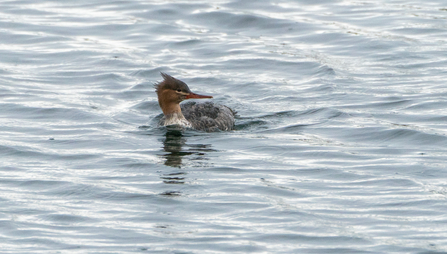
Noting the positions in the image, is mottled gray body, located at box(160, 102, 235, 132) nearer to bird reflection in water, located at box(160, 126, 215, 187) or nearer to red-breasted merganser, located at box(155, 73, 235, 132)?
red-breasted merganser, located at box(155, 73, 235, 132)

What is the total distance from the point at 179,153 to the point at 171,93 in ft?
5.28

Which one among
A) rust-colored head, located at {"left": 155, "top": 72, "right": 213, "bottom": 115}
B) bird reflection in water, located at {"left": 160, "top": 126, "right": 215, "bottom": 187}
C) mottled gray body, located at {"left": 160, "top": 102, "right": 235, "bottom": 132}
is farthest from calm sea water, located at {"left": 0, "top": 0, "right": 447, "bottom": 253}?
rust-colored head, located at {"left": 155, "top": 72, "right": 213, "bottom": 115}

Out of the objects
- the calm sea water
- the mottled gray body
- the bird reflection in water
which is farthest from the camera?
the mottled gray body

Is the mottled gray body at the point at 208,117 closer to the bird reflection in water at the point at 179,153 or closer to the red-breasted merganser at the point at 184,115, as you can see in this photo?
the red-breasted merganser at the point at 184,115

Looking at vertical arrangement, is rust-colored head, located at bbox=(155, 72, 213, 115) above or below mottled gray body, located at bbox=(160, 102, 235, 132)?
above

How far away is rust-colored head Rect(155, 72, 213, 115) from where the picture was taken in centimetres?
1163

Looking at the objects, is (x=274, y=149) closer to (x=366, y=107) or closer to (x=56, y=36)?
(x=366, y=107)

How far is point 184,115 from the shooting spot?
12.0 meters

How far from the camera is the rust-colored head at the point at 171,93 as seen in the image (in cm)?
1163

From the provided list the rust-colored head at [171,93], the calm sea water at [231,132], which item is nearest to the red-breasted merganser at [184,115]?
the rust-colored head at [171,93]

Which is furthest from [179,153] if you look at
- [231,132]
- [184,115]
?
[184,115]

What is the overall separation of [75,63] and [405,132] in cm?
736

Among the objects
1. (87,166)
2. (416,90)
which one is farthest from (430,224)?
(416,90)

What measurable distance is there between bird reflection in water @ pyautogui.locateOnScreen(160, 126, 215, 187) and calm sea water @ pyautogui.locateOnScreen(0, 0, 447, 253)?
3 cm
